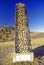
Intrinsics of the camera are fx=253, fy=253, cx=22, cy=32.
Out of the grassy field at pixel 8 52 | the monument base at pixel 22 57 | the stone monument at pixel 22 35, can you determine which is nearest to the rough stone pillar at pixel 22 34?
the stone monument at pixel 22 35

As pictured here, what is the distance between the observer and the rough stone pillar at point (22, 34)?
26266 mm

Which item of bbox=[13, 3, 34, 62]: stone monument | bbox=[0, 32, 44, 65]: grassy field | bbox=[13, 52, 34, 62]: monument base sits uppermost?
bbox=[13, 3, 34, 62]: stone monument

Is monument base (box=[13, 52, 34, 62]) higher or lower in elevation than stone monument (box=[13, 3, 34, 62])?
lower

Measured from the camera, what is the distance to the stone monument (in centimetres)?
2602

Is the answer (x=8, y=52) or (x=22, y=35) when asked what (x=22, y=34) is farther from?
(x=8, y=52)

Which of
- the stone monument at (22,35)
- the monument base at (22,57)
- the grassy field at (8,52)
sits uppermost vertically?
the stone monument at (22,35)

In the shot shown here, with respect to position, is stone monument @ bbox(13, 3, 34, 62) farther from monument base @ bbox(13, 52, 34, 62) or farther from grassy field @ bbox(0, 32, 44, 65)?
grassy field @ bbox(0, 32, 44, 65)

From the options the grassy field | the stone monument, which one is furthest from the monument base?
the grassy field

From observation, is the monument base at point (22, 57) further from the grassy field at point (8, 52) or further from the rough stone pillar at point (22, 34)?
the grassy field at point (8, 52)

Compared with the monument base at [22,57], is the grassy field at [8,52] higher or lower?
lower

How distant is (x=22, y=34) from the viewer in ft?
86.8

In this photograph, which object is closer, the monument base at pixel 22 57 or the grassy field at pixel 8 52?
the monument base at pixel 22 57

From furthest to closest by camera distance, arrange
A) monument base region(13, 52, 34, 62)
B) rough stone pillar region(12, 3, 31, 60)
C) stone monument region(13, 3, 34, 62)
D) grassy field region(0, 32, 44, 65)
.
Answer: grassy field region(0, 32, 44, 65)
rough stone pillar region(12, 3, 31, 60)
stone monument region(13, 3, 34, 62)
monument base region(13, 52, 34, 62)

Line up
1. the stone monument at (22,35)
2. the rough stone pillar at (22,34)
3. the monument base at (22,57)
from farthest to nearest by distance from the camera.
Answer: the rough stone pillar at (22,34) < the stone monument at (22,35) < the monument base at (22,57)
